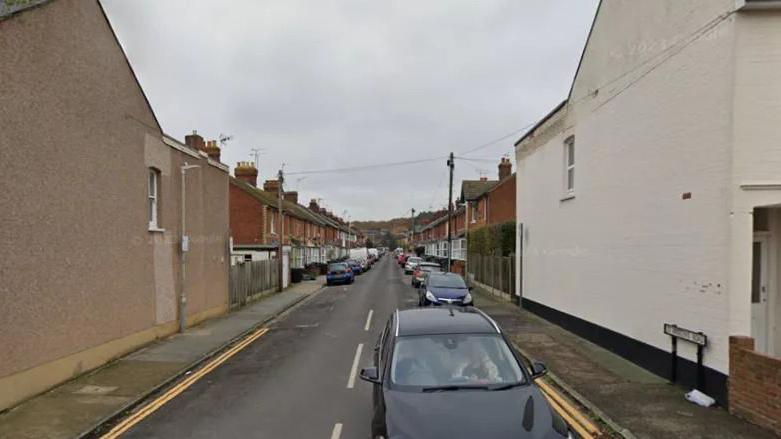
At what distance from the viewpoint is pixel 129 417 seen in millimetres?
7875

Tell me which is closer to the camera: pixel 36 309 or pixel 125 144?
pixel 36 309

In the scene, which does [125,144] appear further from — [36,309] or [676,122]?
[676,122]

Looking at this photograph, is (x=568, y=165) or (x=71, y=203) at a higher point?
(x=568, y=165)

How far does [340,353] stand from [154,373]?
3945mm

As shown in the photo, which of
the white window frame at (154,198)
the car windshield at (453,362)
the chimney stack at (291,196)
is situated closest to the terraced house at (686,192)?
the car windshield at (453,362)

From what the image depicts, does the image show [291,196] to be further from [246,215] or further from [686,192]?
[686,192]

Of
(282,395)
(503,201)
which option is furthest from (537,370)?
(503,201)

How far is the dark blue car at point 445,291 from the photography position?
17188mm

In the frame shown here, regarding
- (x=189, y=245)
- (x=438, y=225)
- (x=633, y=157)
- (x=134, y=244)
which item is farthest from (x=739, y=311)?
(x=438, y=225)

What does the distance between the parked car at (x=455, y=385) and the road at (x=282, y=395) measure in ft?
4.99

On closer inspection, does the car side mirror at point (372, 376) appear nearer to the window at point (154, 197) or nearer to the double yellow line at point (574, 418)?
the double yellow line at point (574, 418)

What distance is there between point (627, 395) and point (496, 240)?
69.3ft

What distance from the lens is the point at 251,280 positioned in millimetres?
25328

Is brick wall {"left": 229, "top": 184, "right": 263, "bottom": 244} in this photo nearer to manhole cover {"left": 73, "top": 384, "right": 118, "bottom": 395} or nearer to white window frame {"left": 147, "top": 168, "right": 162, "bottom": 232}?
white window frame {"left": 147, "top": 168, "right": 162, "bottom": 232}
